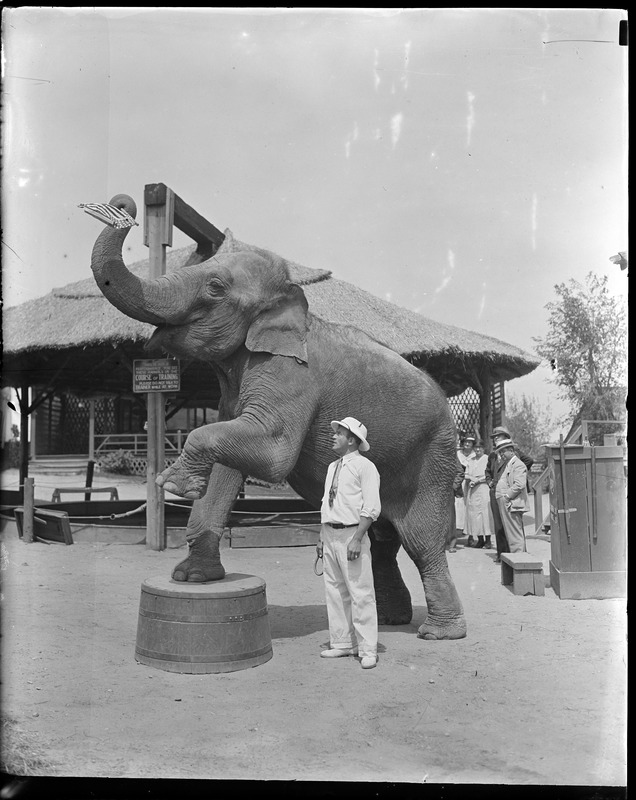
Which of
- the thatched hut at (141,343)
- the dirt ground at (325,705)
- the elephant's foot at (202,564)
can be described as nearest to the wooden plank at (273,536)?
the thatched hut at (141,343)

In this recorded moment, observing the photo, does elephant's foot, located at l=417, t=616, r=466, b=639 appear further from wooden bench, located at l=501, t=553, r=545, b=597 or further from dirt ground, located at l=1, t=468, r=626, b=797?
wooden bench, located at l=501, t=553, r=545, b=597

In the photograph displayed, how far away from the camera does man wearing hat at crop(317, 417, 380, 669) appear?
14.4 ft

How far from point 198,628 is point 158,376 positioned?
527cm

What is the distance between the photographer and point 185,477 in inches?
168

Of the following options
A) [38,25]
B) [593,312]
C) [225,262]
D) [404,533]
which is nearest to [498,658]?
[404,533]

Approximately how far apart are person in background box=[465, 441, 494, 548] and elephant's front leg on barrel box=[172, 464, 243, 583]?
5.97m

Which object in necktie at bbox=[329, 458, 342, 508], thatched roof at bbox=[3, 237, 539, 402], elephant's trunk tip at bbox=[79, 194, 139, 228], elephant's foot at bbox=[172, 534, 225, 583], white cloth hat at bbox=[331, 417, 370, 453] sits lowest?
elephant's foot at bbox=[172, 534, 225, 583]

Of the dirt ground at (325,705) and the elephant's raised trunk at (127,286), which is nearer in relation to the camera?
the dirt ground at (325,705)

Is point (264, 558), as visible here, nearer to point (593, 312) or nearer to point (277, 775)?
point (277, 775)

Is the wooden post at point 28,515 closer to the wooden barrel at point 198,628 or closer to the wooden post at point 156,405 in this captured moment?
the wooden post at point 156,405

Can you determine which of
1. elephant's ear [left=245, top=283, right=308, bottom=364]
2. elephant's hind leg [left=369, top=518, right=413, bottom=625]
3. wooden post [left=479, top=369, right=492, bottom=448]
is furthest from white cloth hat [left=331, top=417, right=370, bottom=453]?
wooden post [left=479, top=369, right=492, bottom=448]

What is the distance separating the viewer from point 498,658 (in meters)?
4.71

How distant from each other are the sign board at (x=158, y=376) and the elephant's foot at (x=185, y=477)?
4.92 metres

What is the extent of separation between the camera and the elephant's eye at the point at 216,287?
179 inches
